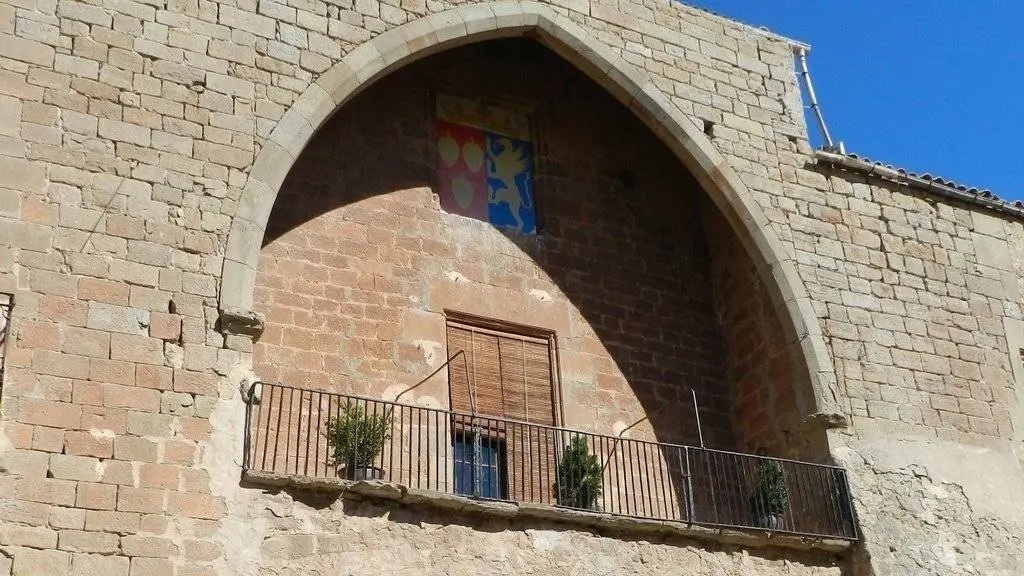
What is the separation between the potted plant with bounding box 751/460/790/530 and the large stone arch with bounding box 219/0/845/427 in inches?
23.7

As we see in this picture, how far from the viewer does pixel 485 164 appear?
12.1 m

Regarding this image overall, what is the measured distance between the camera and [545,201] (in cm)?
1212

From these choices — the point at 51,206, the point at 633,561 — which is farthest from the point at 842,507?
the point at 51,206

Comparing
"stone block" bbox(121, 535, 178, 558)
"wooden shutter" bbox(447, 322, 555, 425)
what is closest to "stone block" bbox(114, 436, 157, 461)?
"stone block" bbox(121, 535, 178, 558)

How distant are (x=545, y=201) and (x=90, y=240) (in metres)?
4.48

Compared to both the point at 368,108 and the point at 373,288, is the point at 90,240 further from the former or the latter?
the point at 368,108

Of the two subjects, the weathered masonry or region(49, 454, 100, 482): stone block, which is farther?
the weathered masonry

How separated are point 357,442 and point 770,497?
3.24 metres

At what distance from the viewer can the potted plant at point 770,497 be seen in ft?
34.3

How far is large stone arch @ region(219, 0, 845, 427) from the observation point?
31.7ft

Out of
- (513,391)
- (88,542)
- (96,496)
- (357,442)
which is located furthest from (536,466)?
(88,542)

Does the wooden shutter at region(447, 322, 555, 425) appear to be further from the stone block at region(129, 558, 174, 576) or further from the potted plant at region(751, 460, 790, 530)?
the stone block at region(129, 558, 174, 576)

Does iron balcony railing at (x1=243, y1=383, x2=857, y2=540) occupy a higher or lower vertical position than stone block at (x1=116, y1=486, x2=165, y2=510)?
higher

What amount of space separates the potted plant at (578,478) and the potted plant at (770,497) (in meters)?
1.26
